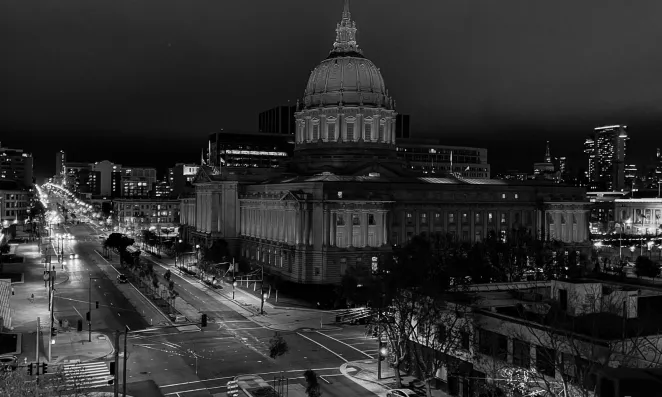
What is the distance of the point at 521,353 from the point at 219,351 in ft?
92.4

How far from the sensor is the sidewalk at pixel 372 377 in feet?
165

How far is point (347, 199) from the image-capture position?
→ 349 ft

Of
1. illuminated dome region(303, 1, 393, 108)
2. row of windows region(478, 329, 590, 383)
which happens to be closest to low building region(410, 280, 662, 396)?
row of windows region(478, 329, 590, 383)

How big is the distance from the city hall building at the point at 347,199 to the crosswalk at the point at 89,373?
49941mm

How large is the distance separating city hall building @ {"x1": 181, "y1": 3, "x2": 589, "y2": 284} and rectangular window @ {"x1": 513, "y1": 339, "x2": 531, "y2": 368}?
200 feet

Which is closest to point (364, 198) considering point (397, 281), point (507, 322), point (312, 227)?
point (312, 227)

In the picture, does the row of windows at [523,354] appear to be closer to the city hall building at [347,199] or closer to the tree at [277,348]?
the tree at [277,348]

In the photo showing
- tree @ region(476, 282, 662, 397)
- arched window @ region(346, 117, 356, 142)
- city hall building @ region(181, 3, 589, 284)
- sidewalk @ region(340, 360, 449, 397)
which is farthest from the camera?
arched window @ region(346, 117, 356, 142)

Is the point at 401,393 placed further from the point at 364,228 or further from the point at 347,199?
the point at 347,199

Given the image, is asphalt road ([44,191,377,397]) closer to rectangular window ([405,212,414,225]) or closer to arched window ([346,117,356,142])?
rectangular window ([405,212,414,225])

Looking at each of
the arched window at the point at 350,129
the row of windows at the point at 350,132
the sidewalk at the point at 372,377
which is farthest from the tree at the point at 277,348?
the arched window at the point at 350,129

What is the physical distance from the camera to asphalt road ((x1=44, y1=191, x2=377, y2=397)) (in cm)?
5222

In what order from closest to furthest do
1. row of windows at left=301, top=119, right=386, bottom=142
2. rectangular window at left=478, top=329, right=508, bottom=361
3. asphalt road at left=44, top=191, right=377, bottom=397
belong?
rectangular window at left=478, top=329, right=508, bottom=361 → asphalt road at left=44, top=191, right=377, bottom=397 → row of windows at left=301, top=119, right=386, bottom=142

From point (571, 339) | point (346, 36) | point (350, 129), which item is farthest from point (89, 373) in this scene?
point (346, 36)
